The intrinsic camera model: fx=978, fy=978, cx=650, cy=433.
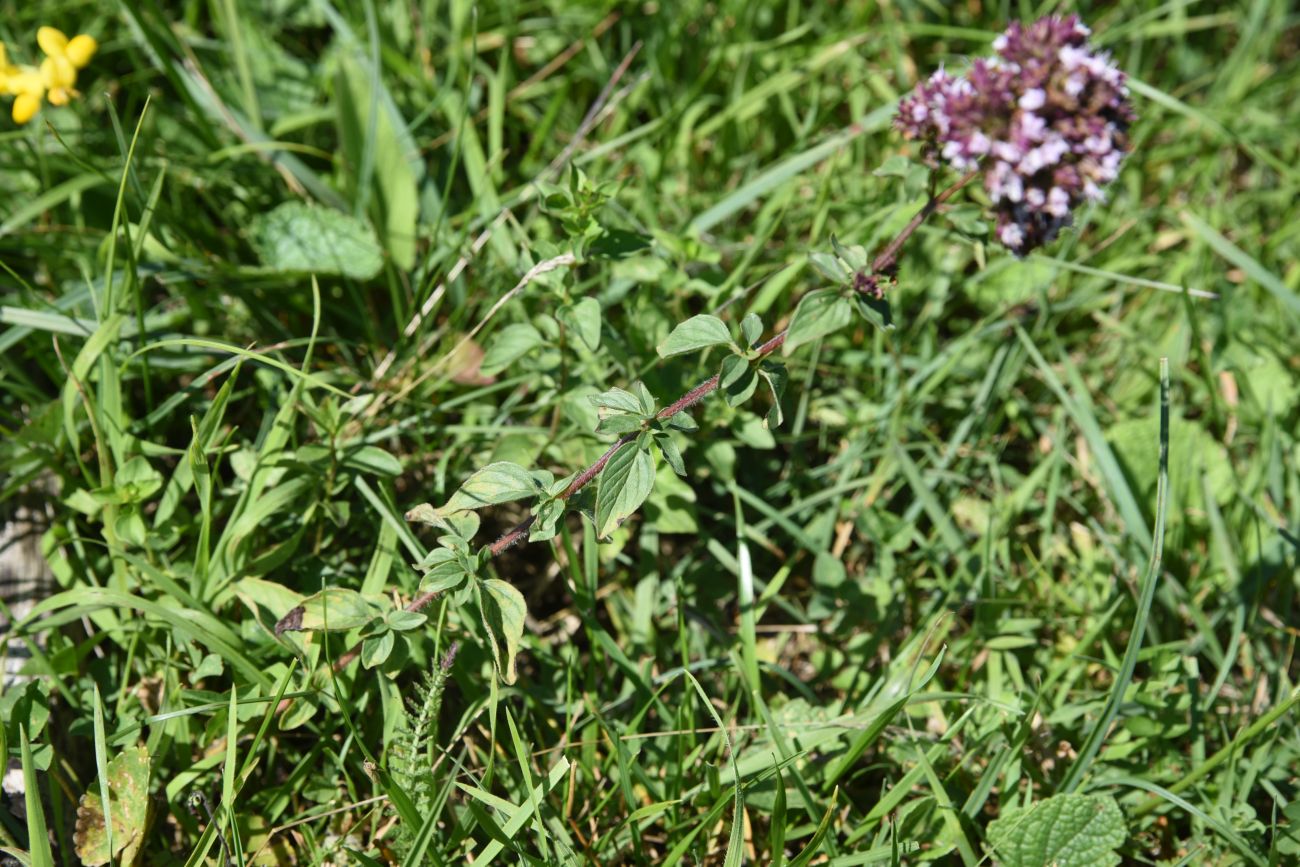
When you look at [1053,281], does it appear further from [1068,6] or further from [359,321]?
[359,321]

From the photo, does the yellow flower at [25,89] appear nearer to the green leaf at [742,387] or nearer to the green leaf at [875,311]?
the green leaf at [742,387]

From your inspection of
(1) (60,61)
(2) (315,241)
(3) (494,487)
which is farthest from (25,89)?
(3) (494,487)

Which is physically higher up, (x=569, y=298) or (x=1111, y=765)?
(x=569, y=298)

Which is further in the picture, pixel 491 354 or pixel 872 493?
pixel 872 493

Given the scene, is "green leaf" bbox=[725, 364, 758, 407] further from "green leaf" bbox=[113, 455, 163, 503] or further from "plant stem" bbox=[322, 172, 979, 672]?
"green leaf" bbox=[113, 455, 163, 503]

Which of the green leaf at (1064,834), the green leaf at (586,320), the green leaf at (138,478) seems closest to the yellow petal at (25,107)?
the green leaf at (138,478)

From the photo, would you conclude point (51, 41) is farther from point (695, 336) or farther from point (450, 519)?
point (695, 336)

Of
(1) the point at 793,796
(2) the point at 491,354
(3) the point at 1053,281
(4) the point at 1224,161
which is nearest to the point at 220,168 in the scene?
(2) the point at 491,354
